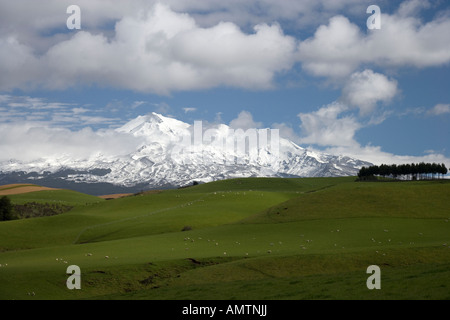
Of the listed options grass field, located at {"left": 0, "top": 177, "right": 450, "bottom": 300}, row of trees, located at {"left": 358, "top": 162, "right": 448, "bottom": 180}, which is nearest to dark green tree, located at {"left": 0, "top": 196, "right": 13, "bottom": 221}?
grass field, located at {"left": 0, "top": 177, "right": 450, "bottom": 300}

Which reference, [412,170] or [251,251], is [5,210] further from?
[412,170]

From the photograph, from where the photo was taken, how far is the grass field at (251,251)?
27.0 meters

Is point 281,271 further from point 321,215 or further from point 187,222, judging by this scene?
point 187,222

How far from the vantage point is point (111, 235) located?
76.6 meters

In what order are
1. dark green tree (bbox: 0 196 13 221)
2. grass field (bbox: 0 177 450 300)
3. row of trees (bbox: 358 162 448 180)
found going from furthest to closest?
row of trees (bbox: 358 162 448 180) → dark green tree (bbox: 0 196 13 221) → grass field (bbox: 0 177 450 300)

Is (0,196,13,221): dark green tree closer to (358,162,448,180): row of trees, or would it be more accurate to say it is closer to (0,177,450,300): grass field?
(0,177,450,300): grass field

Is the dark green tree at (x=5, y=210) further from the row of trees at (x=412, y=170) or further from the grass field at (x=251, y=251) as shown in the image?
the row of trees at (x=412, y=170)

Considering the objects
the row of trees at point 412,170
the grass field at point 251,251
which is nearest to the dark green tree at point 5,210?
the grass field at point 251,251

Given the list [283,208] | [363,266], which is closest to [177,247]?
[363,266]

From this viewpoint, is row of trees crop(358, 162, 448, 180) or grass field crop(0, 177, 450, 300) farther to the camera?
row of trees crop(358, 162, 448, 180)

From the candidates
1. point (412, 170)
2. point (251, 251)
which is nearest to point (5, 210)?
point (251, 251)

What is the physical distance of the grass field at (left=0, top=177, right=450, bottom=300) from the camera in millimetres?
27016

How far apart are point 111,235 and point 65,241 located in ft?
25.9
